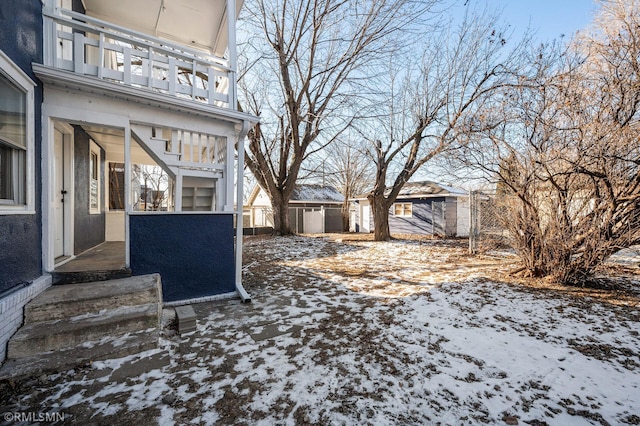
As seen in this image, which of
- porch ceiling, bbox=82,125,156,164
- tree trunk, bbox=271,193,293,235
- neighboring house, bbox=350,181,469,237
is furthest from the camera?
neighboring house, bbox=350,181,469,237

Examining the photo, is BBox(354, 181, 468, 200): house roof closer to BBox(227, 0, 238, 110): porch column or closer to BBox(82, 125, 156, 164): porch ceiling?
BBox(82, 125, 156, 164): porch ceiling

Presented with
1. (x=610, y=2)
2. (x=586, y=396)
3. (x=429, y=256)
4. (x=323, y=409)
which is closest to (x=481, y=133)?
(x=610, y=2)

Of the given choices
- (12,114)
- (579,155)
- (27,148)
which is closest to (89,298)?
(27,148)

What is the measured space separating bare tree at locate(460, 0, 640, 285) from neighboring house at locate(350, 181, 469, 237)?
359 inches

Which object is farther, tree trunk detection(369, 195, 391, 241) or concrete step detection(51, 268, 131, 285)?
tree trunk detection(369, 195, 391, 241)

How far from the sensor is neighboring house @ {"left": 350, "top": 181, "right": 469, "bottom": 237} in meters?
14.9

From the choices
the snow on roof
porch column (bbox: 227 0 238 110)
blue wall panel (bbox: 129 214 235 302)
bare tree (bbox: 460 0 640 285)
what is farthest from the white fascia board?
the snow on roof

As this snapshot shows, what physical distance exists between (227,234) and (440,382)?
3357mm

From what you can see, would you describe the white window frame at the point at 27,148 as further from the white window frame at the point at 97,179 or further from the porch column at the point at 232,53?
the white window frame at the point at 97,179

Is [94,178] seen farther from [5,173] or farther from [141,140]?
[5,173]

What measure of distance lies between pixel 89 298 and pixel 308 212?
15017 millimetres

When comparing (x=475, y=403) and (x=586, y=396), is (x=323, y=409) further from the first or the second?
(x=586, y=396)

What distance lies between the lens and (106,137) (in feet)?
17.6

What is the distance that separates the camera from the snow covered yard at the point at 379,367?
6.29ft
